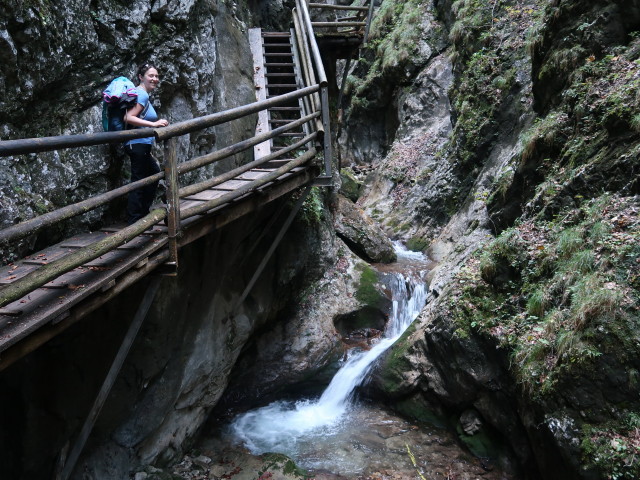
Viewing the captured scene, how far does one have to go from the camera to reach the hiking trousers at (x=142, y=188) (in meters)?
4.53

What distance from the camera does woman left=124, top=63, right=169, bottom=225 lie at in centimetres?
436

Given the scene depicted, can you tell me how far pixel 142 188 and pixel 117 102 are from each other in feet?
2.71

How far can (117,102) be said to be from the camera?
4281 mm

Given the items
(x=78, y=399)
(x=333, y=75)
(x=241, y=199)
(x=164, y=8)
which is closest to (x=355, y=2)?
(x=333, y=75)

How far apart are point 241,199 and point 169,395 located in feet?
10.3

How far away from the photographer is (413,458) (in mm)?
6953

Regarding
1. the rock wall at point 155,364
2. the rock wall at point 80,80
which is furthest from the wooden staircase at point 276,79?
the rock wall at point 155,364

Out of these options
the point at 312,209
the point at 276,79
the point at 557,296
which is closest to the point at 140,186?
the point at 557,296

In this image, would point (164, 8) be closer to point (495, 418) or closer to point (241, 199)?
point (241, 199)

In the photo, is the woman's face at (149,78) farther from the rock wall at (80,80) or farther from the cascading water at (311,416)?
the cascading water at (311,416)

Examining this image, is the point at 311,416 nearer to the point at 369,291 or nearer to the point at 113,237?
the point at 369,291

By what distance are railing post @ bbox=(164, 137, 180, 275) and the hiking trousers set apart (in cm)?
74

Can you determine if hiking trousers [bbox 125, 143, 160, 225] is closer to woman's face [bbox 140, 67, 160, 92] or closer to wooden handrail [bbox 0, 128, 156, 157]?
woman's face [bbox 140, 67, 160, 92]

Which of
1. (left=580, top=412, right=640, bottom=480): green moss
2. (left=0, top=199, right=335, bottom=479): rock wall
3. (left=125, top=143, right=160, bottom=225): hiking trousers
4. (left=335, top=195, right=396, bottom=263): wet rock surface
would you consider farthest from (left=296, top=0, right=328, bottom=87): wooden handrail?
(left=580, top=412, right=640, bottom=480): green moss
